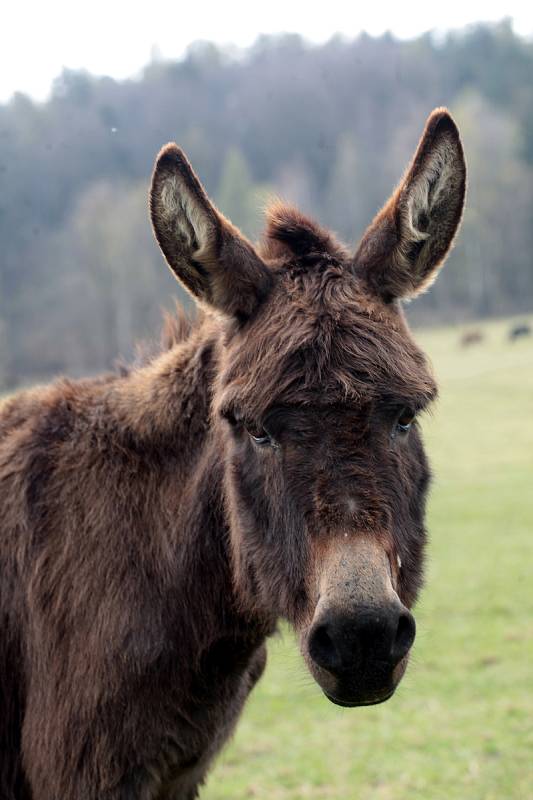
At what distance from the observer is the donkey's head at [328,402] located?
2.78 m

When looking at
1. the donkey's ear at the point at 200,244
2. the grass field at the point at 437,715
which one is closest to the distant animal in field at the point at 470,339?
the grass field at the point at 437,715

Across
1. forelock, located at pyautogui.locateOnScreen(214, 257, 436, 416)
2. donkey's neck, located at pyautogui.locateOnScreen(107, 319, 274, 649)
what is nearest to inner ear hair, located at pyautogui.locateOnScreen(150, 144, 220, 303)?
forelock, located at pyautogui.locateOnScreen(214, 257, 436, 416)

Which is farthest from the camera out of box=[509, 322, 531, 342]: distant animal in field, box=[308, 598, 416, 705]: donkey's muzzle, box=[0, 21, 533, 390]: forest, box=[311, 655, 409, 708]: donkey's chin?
box=[509, 322, 531, 342]: distant animal in field

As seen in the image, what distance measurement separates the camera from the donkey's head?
2.78 m

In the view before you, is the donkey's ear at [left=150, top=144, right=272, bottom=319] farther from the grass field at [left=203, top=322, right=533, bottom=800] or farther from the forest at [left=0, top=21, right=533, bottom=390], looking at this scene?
the grass field at [left=203, top=322, right=533, bottom=800]

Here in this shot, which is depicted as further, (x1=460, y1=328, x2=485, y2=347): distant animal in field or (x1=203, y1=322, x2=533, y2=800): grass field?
(x1=460, y1=328, x2=485, y2=347): distant animal in field

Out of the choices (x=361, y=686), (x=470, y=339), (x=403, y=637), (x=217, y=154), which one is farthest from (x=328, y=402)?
(x=470, y=339)

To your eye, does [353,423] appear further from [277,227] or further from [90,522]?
[90,522]

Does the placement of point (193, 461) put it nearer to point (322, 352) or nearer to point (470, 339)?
point (322, 352)

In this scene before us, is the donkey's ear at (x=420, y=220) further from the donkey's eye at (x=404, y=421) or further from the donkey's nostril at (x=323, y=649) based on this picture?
the donkey's nostril at (x=323, y=649)

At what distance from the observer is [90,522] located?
12.6 ft

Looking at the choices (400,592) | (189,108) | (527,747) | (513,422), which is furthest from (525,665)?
(513,422)

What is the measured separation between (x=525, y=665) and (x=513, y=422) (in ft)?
62.1

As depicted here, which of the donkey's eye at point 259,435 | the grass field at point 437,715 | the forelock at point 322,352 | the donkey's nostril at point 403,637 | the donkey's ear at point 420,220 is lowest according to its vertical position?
the grass field at point 437,715
